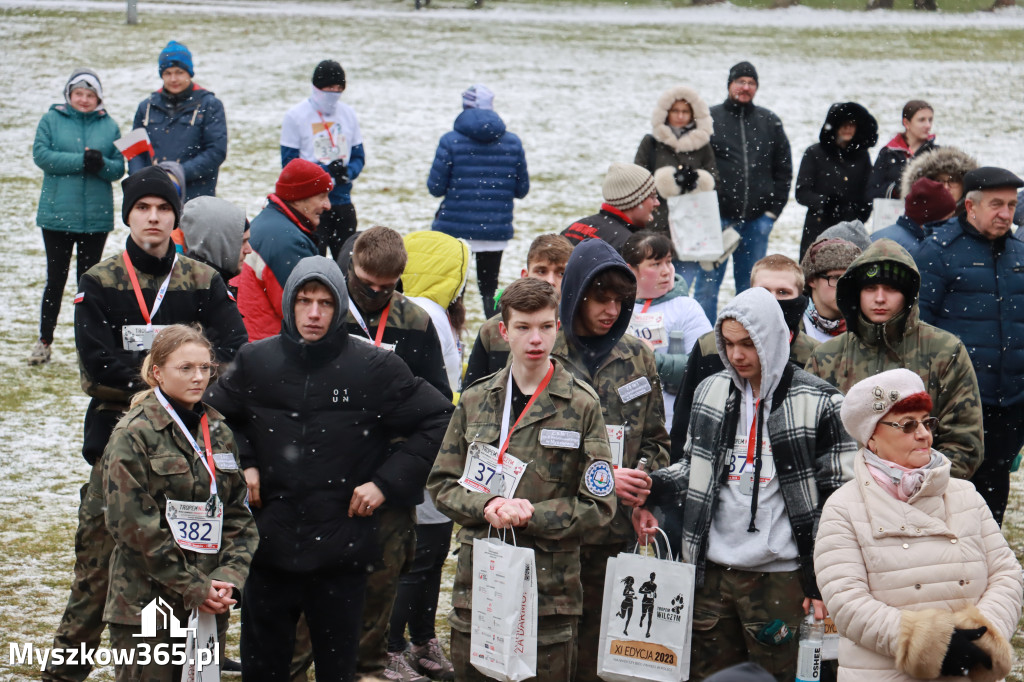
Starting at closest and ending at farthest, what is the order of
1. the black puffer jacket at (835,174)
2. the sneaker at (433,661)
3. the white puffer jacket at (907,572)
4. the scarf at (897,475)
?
the white puffer jacket at (907,572) → the scarf at (897,475) → the sneaker at (433,661) → the black puffer jacket at (835,174)

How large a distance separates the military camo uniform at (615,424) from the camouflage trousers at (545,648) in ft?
Answer: 1.48

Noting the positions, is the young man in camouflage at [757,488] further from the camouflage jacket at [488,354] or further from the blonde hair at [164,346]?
the blonde hair at [164,346]

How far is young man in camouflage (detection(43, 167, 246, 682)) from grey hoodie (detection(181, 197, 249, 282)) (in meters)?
0.88

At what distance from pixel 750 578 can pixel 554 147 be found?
1446 centimetres

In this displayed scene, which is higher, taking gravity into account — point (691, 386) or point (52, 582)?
point (691, 386)

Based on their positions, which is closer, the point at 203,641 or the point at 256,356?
the point at 203,641

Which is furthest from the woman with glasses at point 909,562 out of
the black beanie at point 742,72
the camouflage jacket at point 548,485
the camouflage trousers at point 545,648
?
the black beanie at point 742,72

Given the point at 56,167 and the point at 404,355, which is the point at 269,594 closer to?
the point at 404,355

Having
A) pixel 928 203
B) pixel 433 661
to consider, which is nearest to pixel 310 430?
pixel 433 661

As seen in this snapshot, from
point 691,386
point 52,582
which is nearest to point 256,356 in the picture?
point 691,386

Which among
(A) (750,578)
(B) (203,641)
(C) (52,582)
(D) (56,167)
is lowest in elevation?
(C) (52,582)

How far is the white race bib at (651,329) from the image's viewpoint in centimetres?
617

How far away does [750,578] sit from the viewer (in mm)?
4629

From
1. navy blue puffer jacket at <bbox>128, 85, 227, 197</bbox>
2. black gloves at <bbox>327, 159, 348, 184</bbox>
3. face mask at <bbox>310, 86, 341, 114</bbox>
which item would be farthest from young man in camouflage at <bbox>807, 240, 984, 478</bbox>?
navy blue puffer jacket at <bbox>128, 85, 227, 197</bbox>
